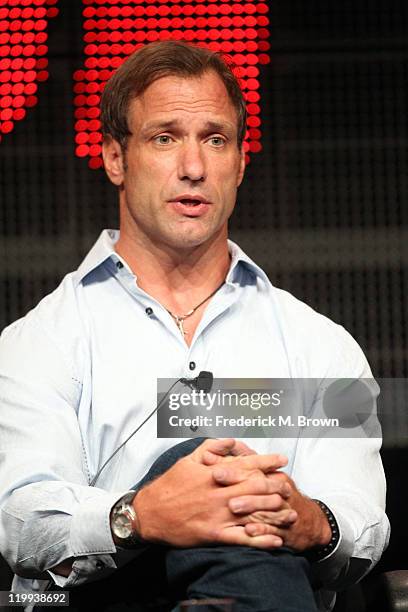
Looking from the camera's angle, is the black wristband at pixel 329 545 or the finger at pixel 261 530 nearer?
the finger at pixel 261 530

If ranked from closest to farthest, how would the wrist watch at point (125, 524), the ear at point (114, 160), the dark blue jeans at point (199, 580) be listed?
the dark blue jeans at point (199, 580), the wrist watch at point (125, 524), the ear at point (114, 160)

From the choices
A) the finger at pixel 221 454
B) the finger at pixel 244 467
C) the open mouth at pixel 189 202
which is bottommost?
the finger at pixel 244 467

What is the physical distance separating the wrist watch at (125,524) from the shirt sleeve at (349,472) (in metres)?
0.27

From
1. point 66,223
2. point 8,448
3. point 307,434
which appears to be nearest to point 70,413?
point 8,448

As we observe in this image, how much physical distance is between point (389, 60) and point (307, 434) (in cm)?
85

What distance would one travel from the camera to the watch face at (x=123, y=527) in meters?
1.50

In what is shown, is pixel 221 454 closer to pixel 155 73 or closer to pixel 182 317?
pixel 182 317

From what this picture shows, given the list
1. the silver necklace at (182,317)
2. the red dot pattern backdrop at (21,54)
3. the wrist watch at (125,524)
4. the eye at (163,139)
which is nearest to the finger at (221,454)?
the wrist watch at (125,524)

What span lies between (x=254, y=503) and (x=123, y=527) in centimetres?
18

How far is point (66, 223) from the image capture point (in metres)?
2.25

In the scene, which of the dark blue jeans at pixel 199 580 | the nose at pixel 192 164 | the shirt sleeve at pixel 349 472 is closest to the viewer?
the dark blue jeans at pixel 199 580

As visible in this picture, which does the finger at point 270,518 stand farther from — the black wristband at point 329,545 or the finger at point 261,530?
the black wristband at point 329,545

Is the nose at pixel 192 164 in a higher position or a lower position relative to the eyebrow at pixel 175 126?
lower

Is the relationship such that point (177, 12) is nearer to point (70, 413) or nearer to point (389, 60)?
point (389, 60)
